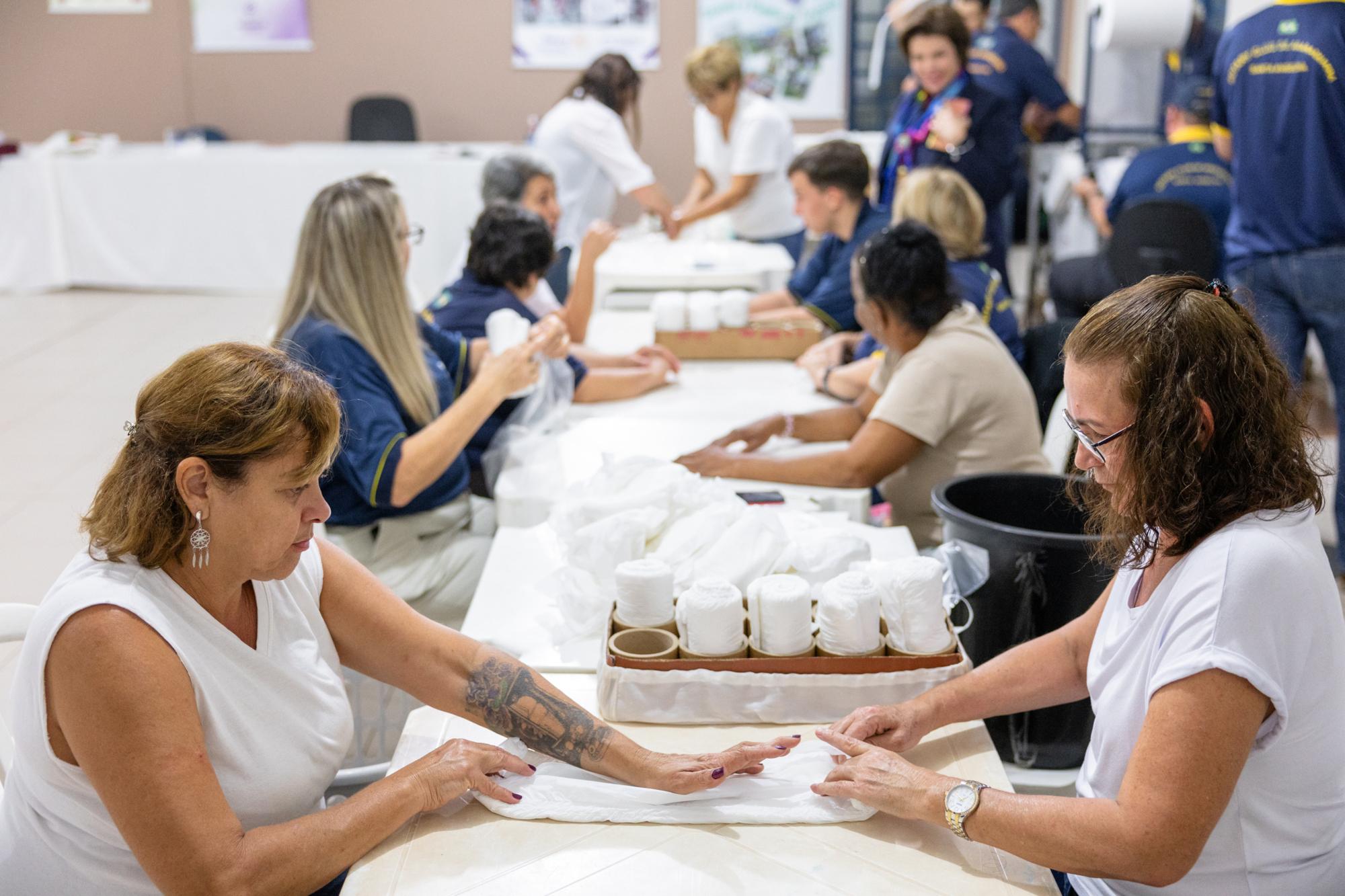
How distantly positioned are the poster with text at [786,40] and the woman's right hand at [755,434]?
21.9 ft

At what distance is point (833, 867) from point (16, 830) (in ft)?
3.08

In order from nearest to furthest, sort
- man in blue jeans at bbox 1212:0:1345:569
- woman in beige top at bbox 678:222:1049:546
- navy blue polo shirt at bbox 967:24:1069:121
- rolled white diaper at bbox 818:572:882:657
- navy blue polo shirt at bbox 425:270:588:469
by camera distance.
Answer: rolled white diaper at bbox 818:572:882:657, woman in beige top at bbox 678:222:1049:546, navy blue polo shirt at bbox 425:270:588:469, man in blue jeans at bbox 1212:0:1345:569, navy blue polo shirt at bbox 967:24:1069:121

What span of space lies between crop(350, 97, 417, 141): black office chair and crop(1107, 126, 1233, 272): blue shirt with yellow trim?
5.34m

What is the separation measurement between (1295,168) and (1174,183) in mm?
1421

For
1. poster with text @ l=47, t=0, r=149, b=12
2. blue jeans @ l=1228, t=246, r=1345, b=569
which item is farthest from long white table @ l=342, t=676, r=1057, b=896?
poster with text @ l=47, t=0, r=149, b=12

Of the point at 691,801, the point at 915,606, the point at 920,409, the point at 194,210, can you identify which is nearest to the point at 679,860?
the point at 691,801

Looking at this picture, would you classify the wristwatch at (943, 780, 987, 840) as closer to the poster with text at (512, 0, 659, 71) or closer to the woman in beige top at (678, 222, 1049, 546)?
the woman in beige top at (678, 222, 1049, 546)

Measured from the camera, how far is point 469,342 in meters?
2.98

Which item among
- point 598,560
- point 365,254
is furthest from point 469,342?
point 598,560

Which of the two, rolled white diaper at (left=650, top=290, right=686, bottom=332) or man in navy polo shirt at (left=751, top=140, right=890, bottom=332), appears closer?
rolled white diaper at (left=650, top=290, right=686, bottom=332)

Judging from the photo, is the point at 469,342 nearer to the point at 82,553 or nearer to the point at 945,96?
the point at 82,553

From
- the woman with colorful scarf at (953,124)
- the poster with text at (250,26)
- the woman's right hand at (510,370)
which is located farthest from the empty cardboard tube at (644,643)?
the poster with text at (250,26)

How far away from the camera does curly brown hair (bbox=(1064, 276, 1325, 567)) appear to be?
1.20m

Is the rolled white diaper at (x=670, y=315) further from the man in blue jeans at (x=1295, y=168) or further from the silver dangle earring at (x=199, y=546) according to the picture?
the silver dangle earring at (x=199, y=546)
